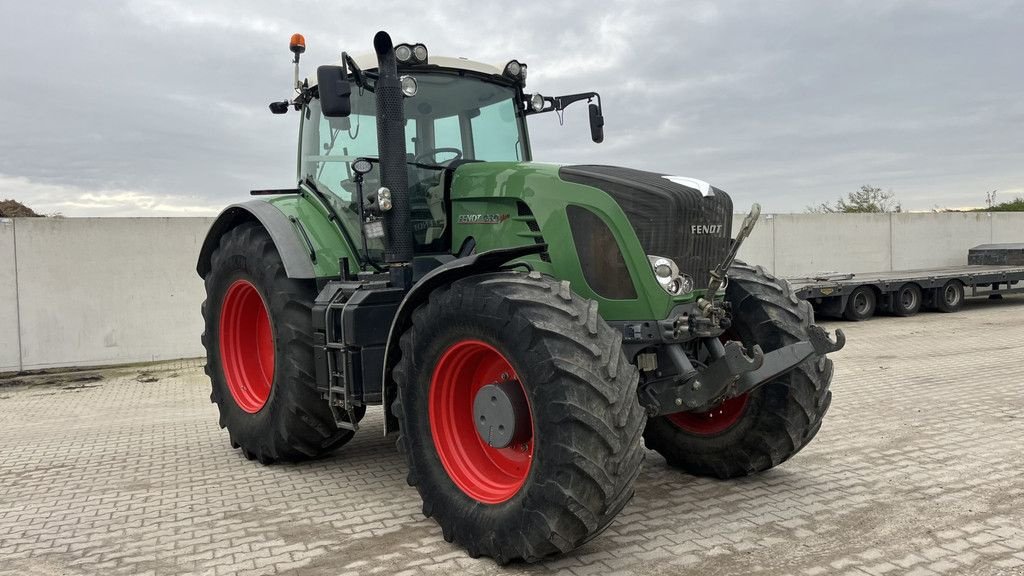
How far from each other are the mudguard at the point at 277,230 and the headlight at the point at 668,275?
2.43 metres

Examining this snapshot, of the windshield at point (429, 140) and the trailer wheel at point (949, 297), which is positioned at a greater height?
the windshield at point (429, 140)

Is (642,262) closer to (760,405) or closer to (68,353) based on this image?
(760,405)

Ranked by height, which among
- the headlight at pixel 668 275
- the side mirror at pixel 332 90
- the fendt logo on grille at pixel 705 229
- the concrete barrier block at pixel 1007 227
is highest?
the side mirror at pixel 332 90

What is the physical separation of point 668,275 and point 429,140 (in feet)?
6.78

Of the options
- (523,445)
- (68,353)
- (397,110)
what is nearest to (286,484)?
(523,445)

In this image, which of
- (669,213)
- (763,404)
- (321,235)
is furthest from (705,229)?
(321,235)

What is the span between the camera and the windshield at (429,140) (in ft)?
17.4

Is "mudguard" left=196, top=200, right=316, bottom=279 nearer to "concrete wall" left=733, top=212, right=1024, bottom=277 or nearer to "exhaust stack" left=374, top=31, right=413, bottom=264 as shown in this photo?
"exhaust stack" left=374, top=31, right=413, bottom=264

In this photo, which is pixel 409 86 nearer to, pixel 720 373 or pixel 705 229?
pixel 705 229

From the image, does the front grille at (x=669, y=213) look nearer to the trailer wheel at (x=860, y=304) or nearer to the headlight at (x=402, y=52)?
the headlight at (x=402, y=52)

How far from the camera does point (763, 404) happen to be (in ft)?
15.7

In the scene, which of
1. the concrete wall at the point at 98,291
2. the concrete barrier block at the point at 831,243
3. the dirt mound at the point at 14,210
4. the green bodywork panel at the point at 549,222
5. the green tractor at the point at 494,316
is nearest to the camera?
the green tractor at the point at 494,316

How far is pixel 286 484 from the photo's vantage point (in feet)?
17.6

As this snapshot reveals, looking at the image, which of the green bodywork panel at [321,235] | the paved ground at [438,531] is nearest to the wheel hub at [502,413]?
the paved ground at [438,531]
